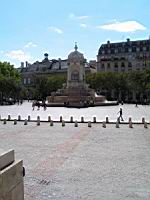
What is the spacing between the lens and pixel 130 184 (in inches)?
377

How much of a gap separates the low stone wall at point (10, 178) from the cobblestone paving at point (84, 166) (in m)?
2.49

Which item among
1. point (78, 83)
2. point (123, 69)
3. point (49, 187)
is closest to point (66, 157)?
point (49, 187)

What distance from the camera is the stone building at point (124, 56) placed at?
416 feet

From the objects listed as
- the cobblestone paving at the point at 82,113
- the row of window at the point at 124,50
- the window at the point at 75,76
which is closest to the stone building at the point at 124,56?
the row of window at the point at 124,50

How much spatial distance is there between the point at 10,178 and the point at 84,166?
659cm

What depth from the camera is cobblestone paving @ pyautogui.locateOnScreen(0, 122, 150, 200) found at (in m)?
8.84

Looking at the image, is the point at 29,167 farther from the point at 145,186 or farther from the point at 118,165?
the point at 145,186

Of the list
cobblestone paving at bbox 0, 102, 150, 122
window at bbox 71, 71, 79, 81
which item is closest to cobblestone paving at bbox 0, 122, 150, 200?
cobblestone paving at bbox 0, 102, 150, 122

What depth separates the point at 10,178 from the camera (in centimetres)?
566

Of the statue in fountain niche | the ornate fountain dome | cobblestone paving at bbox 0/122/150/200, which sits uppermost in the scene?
the ornate fountain dome

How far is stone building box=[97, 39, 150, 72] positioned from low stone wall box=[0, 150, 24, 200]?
403 feet

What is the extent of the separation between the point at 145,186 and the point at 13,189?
187 inches

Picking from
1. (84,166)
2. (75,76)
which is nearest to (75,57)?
(75,76)

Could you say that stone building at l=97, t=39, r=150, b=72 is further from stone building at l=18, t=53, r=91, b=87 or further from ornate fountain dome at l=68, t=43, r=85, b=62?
ornate fountain dome at l=68, t=43, r=85, b=62
